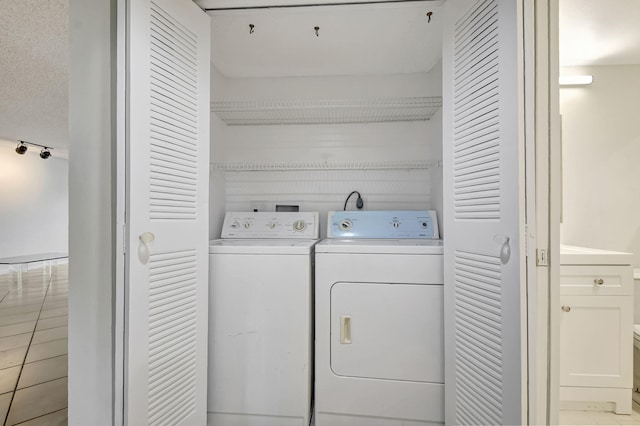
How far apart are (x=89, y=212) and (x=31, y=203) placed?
7890mm

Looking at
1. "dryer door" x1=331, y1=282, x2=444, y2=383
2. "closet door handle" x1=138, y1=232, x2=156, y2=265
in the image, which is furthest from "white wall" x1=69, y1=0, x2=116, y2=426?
"dryer door" x1=331, y1=282, x2=444, y2=383

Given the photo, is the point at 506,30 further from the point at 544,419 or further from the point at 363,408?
the point at 363,408

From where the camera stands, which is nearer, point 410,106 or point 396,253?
point 396,253

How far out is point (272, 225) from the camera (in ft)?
7.35

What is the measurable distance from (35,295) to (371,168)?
198 inches

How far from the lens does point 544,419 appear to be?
105 cm

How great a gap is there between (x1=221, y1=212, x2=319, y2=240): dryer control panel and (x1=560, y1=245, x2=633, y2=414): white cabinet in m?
1.66

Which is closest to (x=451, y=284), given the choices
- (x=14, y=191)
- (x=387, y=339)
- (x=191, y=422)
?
(x=387, y=339)

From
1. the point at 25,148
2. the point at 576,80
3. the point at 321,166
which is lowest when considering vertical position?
the point at 321,166

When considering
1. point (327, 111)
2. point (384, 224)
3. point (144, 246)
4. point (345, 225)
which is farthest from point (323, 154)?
point (144, 246)

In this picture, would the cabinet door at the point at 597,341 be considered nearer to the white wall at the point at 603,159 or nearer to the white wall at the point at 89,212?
the white wall at the point at 603,159

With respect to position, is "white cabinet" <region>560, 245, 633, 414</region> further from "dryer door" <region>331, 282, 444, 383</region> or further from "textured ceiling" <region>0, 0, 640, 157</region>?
"textured ceiling" <region>0, 0, 640, 157</region>

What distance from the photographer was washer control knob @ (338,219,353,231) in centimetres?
223

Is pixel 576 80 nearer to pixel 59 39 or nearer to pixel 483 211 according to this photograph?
pixel 483 211
